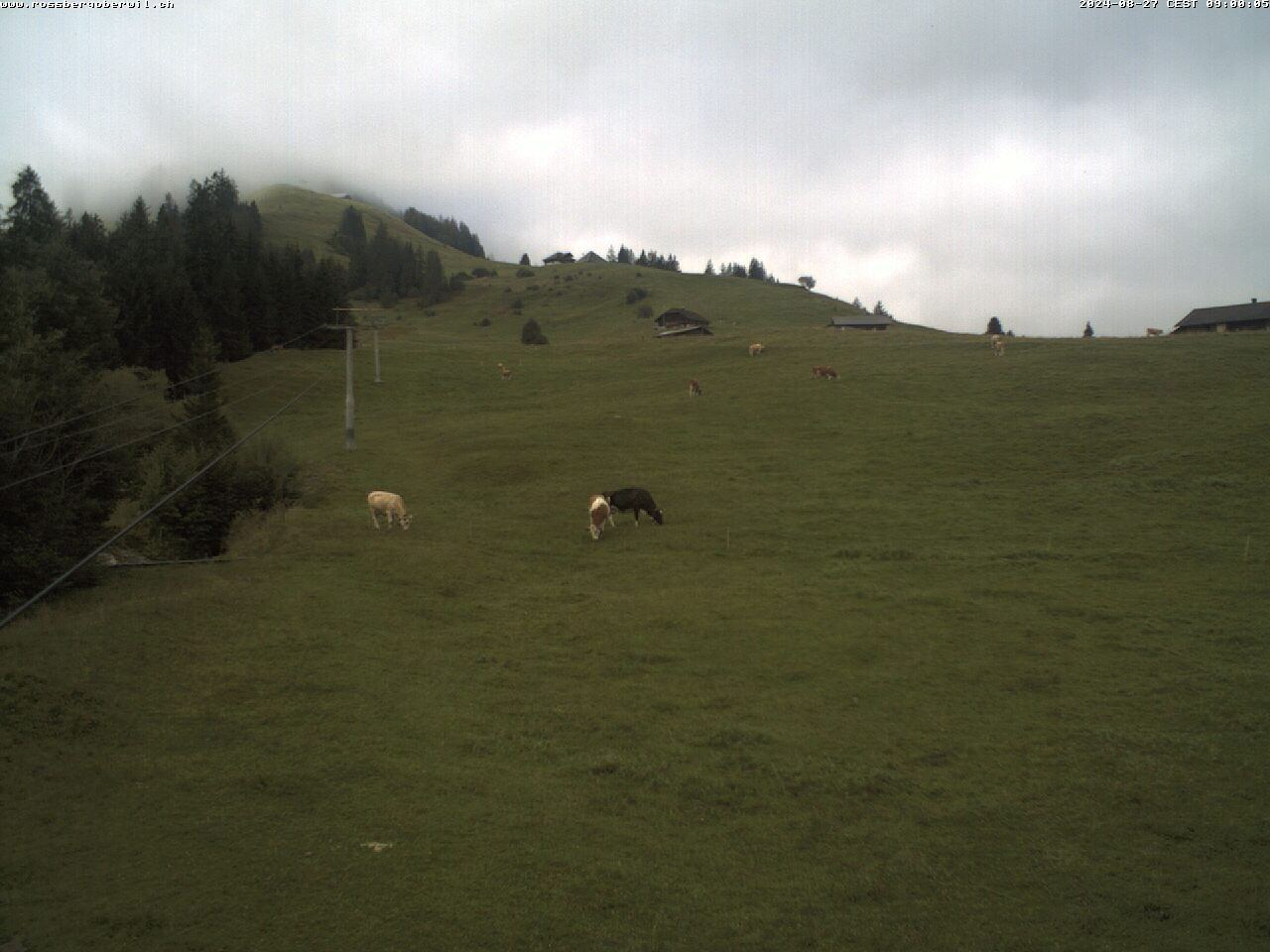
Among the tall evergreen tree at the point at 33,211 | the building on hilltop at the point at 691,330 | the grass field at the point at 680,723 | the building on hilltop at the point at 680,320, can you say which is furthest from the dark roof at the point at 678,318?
the grass field at the point at 680,723

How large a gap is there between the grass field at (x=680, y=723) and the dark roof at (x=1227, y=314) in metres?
52.0

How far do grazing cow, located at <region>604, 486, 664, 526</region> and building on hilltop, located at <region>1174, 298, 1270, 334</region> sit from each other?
64944 mm

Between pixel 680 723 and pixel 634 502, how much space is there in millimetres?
15403

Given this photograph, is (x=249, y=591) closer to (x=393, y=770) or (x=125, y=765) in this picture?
(x=125, y=765)

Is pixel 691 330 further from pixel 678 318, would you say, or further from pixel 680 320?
pixel 678 318

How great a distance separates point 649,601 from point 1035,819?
11524 mm

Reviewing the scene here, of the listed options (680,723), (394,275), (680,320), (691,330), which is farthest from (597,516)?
(394,275)

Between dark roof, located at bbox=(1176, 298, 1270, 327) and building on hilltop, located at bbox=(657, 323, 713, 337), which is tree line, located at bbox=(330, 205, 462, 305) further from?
dark roof, located at bbox=(1176, 298, 1270, 327)

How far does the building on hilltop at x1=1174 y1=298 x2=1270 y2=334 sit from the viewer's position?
75.4 meters

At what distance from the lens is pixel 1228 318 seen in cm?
7775

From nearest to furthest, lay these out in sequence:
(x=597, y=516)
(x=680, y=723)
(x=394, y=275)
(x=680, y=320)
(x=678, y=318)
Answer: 1. (x=680, y=723)
2. (x=597, y=516)
3. (x=680, y=320)
4. (x=678, y=318)
5. (x=394, y=275)

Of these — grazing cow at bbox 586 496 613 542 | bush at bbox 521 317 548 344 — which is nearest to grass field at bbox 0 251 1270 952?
grazing cow at bbox 586 496 613 542

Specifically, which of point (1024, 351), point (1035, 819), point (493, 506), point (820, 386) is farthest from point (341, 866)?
point (1024, 351)

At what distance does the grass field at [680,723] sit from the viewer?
33.1 feet
